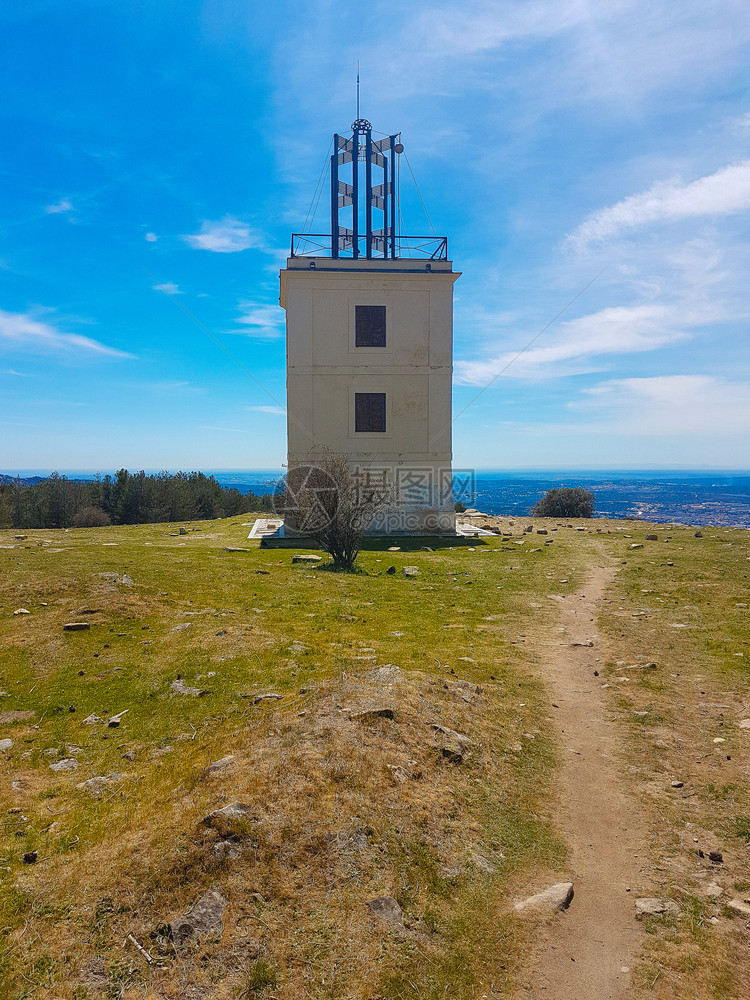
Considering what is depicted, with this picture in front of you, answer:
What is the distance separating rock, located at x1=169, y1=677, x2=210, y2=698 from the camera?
772 cm

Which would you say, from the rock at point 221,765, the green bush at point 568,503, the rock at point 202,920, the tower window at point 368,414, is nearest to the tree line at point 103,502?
the green bush at point 568,503

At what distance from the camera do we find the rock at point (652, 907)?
4184 millimetres

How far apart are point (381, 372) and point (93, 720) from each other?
2212cm

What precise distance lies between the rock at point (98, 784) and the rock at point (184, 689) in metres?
1.93

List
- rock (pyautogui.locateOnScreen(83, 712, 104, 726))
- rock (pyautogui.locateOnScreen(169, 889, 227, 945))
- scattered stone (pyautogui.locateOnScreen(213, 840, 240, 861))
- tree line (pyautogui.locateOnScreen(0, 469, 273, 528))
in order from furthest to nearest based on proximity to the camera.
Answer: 1. tree line (pyautogui.locateOnScreen(0, 469, 273, 528))
2. rock (pyautogui.locateOnScreen(83, 712, 104, 726))
3. scattered stone (pyautogui.locateOnScreen(213, 840, 240, 861))
4. rock (pyautogui.locateOnScreen(169, 889, 227, 945))

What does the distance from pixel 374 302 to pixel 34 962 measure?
26.3 metres

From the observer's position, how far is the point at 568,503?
4250cm

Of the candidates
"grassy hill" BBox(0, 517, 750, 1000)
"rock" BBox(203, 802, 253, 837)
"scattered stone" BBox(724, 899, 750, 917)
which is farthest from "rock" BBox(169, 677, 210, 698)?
"scattered stone" BBox(724, 899, 750, 917)

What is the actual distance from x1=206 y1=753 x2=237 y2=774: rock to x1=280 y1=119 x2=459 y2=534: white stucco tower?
20.9 metres

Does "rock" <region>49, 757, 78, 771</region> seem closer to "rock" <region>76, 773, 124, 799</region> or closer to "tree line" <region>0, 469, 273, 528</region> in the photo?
"rock" <region>76, 773, 124, 799</region>

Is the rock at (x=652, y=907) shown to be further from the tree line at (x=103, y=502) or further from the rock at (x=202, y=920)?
the tree line at (x=103, y=502)

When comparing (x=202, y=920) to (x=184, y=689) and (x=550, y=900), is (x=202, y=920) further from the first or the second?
(x=184, y=689)

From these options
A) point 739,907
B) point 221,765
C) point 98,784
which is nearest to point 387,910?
point 221,765

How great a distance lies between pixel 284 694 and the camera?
7.62m
